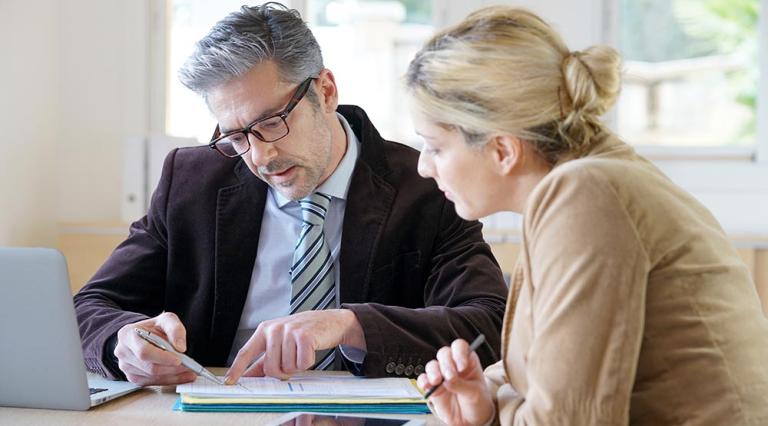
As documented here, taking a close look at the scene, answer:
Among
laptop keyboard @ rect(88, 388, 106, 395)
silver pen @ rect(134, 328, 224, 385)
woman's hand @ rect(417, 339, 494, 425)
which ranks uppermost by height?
woman's hand @ rect(417, 339, 494, 425)

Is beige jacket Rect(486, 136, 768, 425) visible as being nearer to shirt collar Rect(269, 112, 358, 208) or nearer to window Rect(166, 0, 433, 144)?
shirt collar Rect(269, 112, 358, 208)

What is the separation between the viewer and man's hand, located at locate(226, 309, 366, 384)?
1679 mm

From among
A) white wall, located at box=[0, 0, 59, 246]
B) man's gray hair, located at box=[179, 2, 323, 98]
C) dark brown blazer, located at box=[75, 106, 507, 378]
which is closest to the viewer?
man's gray hair, located at box=[179, 2, 323, 98]

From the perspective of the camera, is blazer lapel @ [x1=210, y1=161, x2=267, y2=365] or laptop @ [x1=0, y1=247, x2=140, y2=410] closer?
laptop @ [x1=0, y1=247, x2=140, y2=410]

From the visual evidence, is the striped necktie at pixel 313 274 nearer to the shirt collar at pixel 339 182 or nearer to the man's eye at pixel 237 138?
the shirt collar at pixel 339 182

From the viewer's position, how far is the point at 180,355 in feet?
5.48

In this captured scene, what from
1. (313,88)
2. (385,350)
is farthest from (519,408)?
(313,88)

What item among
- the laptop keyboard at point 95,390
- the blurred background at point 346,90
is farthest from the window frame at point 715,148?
the laptop keyboard at point 95,390

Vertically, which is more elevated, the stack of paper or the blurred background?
the blurred background

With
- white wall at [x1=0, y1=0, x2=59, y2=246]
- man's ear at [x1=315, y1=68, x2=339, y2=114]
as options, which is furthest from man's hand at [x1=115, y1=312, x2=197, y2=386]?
white wall at [x1=0, y1=0, x2=59, y2=246]

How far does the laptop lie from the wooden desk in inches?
1.0

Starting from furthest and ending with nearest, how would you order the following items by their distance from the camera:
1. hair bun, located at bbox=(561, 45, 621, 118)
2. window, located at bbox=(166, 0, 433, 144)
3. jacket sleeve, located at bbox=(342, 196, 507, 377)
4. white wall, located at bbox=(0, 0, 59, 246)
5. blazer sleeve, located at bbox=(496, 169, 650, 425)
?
window, located at bbox=(166, 0, 433, 144) → white wall, located at bbox=(0, 0, 59, 246) → jacket sleeve, located at bbox=(342, 196, 507, 377) → hair bun, located at bbox=(561, 45, 621, 118) → blazer sleeve, located at bbox=(496, 169, 650, 425)

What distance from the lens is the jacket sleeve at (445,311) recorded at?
5.94 ft

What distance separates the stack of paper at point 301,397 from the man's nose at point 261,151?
49cm
